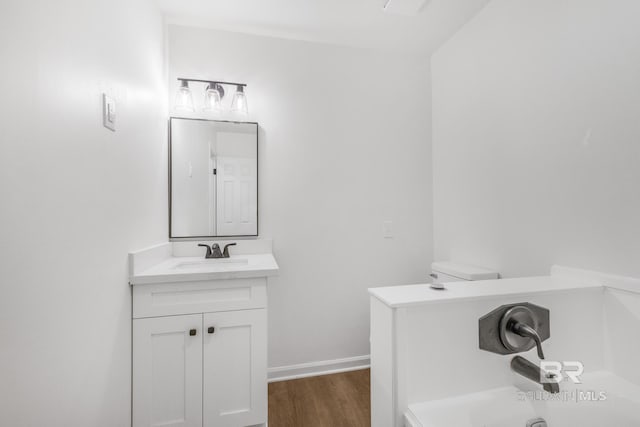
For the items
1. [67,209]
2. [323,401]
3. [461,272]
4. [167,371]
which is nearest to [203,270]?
[167,371]

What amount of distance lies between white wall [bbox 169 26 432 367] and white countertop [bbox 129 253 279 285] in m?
0.38

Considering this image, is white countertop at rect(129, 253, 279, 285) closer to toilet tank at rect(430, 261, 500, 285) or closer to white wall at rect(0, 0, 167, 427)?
white wall at rect(0, 0, 167, 427)

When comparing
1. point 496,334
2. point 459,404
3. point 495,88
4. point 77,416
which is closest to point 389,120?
point 495,88

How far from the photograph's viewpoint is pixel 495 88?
172 cm

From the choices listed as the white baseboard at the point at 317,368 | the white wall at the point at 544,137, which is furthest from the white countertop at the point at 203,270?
the white wall at the point at 544,137

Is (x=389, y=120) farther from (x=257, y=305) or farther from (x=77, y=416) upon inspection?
(x=77, y=416)

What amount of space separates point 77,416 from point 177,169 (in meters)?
1.36

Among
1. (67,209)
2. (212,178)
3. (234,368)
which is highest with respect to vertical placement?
(212,178)

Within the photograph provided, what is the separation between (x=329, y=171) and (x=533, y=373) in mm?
1597

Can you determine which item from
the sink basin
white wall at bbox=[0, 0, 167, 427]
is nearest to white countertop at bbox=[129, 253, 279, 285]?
the sink basin

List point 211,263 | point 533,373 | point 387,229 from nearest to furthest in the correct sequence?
point 533,373, point 211,263, point 387,229

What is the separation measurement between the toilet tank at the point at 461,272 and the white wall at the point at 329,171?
333 millimetres

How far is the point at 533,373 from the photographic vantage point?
2.85 feet

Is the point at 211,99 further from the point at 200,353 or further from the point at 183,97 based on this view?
the point at 200,353
